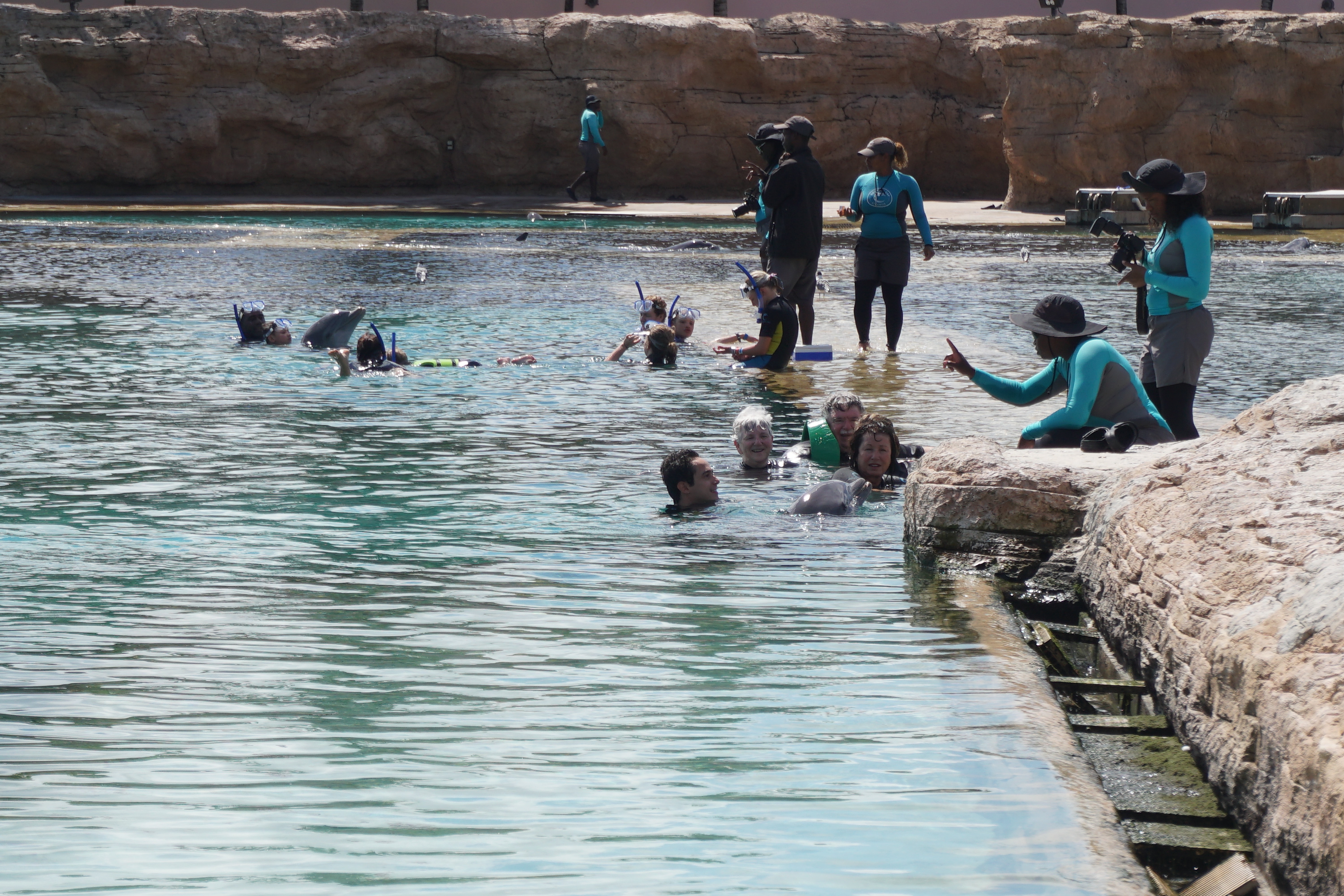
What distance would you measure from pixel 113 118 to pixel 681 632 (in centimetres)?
3106

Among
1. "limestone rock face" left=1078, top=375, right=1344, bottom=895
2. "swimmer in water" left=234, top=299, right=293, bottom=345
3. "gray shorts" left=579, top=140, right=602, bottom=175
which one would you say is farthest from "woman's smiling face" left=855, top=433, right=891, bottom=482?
"gray shorts" left=579, top=140, right=602, bottom=175

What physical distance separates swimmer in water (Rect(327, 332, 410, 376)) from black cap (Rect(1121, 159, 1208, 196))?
622 cm

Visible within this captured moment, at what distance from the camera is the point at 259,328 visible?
12.8 m

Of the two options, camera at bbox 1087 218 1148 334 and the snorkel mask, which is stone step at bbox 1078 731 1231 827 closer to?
camera at bbox 1087 218 1148 334

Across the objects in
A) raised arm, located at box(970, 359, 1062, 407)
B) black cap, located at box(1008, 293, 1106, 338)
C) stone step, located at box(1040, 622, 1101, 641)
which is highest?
black cap, located at box(1008, 293, 1106, 338)

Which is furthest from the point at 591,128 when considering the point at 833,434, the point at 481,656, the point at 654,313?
the point at 481,656

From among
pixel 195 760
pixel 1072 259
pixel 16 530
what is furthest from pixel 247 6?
pixel 195 760

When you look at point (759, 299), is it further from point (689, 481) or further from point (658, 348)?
point (689, 481)

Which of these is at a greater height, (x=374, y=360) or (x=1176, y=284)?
(x=1176, y=284)

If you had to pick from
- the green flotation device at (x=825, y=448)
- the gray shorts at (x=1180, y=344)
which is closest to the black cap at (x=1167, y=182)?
the gray shorts at (x=1180, y=344)

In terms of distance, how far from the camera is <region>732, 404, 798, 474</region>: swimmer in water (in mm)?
7926

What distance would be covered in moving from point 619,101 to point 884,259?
2319cm

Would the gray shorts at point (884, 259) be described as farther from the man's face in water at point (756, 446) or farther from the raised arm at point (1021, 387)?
the raised arm at point (1021, 387)

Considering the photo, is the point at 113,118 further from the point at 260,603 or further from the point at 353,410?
the point at 260,603
